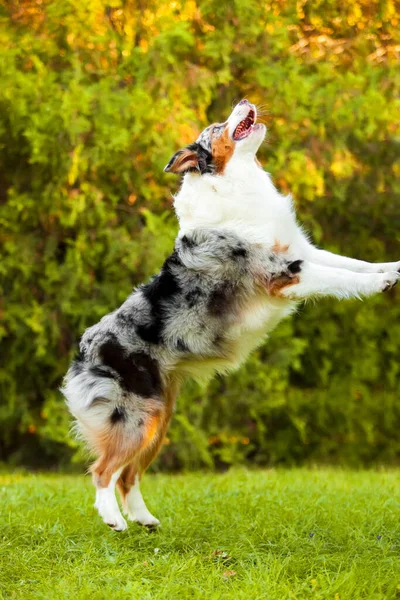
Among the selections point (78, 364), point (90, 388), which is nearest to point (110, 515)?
point (90, 388)

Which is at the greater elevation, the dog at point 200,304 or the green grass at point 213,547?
the dog at point 200,304

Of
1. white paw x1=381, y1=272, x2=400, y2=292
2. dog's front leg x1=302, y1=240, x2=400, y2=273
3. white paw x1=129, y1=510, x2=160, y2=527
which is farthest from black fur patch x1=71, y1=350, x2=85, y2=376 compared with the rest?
white paw x1=381, y1=272, x2=400, y2=292

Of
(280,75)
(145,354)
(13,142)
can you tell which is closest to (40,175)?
(13,142)

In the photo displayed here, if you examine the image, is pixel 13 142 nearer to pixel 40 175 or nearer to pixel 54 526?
pixel 40 175

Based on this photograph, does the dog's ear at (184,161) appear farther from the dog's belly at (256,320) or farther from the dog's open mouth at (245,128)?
the dog's belly at (256,320)

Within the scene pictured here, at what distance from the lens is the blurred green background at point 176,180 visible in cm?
894

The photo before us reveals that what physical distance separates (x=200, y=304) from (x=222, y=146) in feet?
3.21

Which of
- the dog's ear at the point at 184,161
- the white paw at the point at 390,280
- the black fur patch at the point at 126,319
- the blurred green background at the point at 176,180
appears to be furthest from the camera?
the blurred green background at the point at 176,180

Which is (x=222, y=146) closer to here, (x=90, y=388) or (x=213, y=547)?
(x=90, y=388)

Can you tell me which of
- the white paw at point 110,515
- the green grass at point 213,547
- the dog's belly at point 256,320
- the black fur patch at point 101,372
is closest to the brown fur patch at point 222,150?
the dog's belly at point 256,320

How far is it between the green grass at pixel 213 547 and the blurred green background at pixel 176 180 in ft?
11.3

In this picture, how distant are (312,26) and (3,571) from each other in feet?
26.4

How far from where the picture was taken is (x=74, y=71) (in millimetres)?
8883

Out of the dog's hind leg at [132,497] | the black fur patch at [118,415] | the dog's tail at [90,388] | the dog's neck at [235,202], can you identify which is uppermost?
the dog's neck at [235,202]
